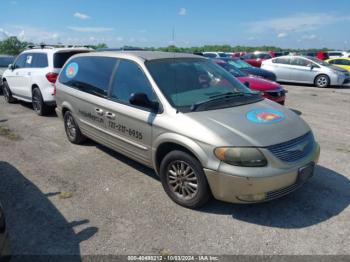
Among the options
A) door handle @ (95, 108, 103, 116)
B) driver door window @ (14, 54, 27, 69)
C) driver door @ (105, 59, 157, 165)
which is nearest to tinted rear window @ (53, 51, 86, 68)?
driver door window @ (14, 54, 27, 69)

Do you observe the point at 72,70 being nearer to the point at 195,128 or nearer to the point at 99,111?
the point at 99,111

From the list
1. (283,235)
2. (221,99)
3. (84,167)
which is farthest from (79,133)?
(283,235)

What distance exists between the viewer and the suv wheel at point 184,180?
3.62 meters

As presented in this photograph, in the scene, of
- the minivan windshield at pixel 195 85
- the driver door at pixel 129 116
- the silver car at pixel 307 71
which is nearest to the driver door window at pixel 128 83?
the driver door at pixel 129 116

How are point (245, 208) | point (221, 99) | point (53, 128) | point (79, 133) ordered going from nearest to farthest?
point (245, 208) < point (221, 99) < point (79, 133) < point (53, 128)

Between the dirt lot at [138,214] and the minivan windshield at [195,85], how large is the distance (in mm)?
1250

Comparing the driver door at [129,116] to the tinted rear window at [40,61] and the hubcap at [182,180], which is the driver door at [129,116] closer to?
the hubcap at [182,180]

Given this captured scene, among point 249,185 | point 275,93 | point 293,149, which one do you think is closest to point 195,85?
point 293,149

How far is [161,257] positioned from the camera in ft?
10.0

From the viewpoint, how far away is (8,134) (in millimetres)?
7113

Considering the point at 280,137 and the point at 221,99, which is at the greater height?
the point at 221,99

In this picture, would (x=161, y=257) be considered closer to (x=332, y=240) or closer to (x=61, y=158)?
(x=332, y=240)

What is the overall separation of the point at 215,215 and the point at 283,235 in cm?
76

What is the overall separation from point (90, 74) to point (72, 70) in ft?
2.62
